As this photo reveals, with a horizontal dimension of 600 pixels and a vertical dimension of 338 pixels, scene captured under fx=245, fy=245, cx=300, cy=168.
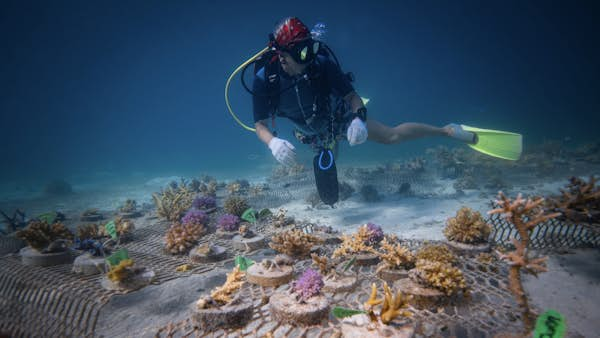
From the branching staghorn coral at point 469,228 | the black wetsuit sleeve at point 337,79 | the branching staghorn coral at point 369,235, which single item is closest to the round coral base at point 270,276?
the branching staghorn coral at point 369,235

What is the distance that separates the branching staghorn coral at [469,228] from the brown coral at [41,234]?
777 cm

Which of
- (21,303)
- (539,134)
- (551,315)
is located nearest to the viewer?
(551,315)

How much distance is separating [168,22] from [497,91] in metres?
84.4

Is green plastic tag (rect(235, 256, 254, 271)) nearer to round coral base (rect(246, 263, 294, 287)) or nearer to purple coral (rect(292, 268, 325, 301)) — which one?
round coral base (rect(246, 263, 294, 287))

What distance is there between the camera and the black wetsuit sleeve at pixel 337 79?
21.0 ft

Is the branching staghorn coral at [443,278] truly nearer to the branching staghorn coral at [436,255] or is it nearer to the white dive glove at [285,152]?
the branching staghorn coral at [436,255]

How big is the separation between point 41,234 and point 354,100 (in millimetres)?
7526

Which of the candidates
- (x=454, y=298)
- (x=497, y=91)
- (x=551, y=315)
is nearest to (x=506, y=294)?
(x=454, y=298)

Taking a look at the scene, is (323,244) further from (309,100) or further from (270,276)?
(309,100)

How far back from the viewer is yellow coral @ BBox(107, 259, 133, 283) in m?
3.71

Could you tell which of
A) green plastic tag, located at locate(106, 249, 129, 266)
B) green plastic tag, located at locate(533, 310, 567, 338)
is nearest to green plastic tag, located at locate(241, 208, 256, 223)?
green plastic tag, located at locate(106, 249, 129, 266)

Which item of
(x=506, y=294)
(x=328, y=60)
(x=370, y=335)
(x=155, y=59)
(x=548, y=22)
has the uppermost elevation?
(x=155, y=59)

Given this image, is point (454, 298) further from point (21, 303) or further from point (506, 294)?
point (21, 303)

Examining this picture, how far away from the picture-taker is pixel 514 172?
12.4 meters
